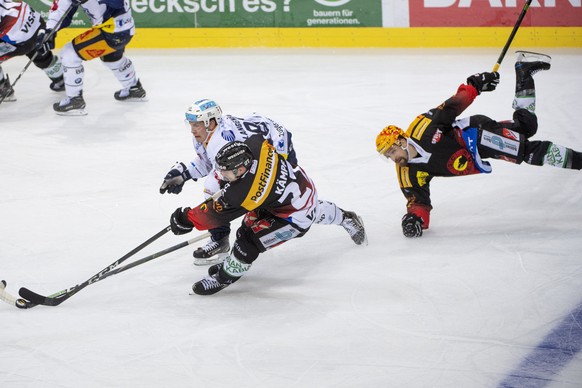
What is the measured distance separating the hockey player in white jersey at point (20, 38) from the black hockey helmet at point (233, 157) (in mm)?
4252

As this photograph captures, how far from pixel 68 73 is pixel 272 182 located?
155 inches

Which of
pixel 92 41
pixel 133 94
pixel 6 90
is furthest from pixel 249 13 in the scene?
pixel 6 90

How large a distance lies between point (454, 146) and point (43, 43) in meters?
4.15

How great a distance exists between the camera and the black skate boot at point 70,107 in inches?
301

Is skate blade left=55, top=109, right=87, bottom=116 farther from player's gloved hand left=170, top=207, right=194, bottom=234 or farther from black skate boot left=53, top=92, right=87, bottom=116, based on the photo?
player's gloved hand left=170, top=207, right=194, bottom=234

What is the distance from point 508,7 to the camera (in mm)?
8828

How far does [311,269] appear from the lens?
469cm

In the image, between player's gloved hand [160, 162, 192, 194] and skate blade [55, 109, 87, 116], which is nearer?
player's gloved hand [160, 162, 192, 194]

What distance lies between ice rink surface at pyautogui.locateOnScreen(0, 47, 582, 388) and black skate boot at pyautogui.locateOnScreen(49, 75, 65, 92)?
0.47 metres

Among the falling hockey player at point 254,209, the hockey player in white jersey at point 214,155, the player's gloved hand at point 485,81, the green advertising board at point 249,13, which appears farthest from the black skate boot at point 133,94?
the player's gloved hand at point 485,81

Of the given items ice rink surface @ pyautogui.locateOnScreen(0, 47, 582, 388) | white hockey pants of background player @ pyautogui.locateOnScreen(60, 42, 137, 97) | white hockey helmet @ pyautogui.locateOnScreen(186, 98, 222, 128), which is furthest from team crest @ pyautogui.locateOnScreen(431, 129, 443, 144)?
white hockey pants of background player @ pyautogui.locateOnScreen(60, 42, 137, 97)

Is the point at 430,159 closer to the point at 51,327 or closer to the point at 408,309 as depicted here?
the point at 408,309

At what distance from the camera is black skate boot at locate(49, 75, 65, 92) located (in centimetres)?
828

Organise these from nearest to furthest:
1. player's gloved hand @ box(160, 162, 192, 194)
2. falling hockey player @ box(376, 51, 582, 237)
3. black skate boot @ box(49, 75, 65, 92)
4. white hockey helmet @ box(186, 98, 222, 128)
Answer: white hockey helmet @ box(186, 98, 222, 128), player's gloved hand @ box(160, 162, 192, 194), falling hockey player @ box(376, 51, 582, 237), black skate boot @ box(49, 75, 65, 92)
